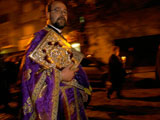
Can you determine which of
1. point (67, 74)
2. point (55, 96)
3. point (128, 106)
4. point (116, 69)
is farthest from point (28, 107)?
point (116, 69)

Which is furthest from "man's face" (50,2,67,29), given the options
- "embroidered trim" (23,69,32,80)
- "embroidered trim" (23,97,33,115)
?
"embroidered trim" (23,97,33,115)

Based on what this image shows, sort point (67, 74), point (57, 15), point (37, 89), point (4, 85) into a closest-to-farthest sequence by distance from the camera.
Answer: point (37, 89), point (67, 74), point (57, 15), point (4, 85)

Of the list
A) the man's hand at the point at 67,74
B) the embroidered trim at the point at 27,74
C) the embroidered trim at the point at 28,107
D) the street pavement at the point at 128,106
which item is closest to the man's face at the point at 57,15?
the man's hand at the point at 67,74

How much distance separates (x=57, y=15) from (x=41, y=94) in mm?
898

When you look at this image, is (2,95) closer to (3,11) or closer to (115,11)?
(115,11)

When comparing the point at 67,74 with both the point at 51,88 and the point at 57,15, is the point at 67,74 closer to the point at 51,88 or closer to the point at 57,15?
the point at 51,88

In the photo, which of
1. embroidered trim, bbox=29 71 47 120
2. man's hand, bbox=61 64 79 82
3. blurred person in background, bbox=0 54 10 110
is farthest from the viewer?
blurred person in background, bbox=0 54 10 110

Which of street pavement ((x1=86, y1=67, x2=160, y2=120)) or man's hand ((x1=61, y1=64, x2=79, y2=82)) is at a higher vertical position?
man's hand ((x1=61, y1=64, x2=79, y2=82))

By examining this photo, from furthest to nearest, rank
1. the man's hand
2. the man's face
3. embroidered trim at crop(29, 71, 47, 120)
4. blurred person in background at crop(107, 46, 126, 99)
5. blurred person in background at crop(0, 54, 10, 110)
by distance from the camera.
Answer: blurred person in background at crop(0, 54, 10, 110)
blurred person in background at crop(107, 46, 126, 99)
the man's face
the man's hand
embroidered trim at crop(29, 71, 47, 120)

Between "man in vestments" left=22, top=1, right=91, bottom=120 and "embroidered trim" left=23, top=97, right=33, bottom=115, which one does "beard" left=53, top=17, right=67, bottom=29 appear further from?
"embroidered trim" left=23, top=97, right=33, bottom=115

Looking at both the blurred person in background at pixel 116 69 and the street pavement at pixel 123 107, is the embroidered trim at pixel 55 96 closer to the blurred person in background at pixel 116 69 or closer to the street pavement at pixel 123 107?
the street pavement at pixel 123 107

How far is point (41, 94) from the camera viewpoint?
1817 mm

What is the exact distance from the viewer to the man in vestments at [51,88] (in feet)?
5.89

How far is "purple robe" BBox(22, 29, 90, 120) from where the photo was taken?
1.78m
